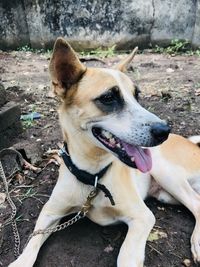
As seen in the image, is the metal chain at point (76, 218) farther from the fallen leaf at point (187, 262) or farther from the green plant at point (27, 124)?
the green plant at point (27, 124)

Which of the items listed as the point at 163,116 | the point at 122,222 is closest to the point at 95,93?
the point at 122,222

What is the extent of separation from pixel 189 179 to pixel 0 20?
607 centimetres

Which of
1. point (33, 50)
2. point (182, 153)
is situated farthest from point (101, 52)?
point (182, 153)

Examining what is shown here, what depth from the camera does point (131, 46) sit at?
840 centimetres

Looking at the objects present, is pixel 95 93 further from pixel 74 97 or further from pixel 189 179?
pixel 189 179

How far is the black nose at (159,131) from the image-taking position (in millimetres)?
2701

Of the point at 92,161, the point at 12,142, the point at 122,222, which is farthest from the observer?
the point at 12,142

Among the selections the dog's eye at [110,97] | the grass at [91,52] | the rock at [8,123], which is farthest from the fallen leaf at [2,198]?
the grass at [91,52]

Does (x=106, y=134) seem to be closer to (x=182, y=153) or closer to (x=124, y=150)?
(x=124, y=150)

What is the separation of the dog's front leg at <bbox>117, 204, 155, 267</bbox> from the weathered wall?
5652 mm

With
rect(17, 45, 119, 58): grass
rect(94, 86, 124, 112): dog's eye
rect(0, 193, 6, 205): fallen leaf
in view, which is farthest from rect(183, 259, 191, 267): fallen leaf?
rect(17, 45, 119, 58): grass

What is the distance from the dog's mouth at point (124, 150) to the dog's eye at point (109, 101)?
0.15 metres

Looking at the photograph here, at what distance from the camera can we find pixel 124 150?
9.32ft

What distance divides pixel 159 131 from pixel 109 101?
0.39 metres
